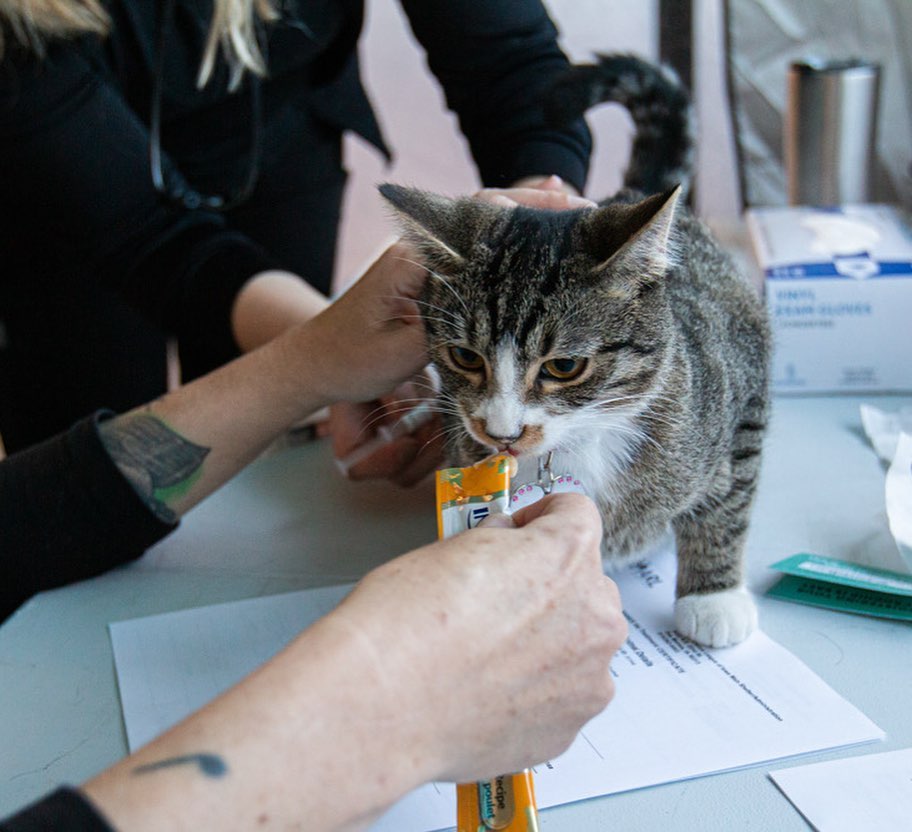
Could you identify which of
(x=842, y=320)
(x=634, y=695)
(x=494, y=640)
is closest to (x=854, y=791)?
(x=634, y=695)

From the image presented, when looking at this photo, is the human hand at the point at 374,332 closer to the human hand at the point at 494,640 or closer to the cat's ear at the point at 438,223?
the cat's ear at the point at 438,223

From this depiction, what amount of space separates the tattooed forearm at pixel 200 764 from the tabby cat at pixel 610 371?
460 millimetres

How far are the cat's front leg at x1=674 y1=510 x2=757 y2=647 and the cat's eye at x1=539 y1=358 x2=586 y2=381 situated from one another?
22 centimetres

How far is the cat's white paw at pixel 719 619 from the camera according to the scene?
2.95 ft

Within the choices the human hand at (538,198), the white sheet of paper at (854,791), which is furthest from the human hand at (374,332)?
the white sheet of paper at (854,791)

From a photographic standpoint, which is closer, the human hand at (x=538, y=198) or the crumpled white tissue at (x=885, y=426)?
the human hand at (x=538, y=198)

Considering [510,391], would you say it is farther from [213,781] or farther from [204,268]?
[204,268]

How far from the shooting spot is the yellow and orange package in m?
0.65

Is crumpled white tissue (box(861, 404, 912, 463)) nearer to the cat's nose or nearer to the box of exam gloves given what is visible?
the box of exam gloves

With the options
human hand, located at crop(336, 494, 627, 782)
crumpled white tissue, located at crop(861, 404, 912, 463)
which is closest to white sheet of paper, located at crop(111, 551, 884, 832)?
human hand, located at crop(336, 494, 627, 782)

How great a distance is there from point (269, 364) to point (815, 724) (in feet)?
2.22

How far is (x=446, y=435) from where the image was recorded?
115 cm

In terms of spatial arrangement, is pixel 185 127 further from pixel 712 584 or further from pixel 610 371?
pixel 712 584

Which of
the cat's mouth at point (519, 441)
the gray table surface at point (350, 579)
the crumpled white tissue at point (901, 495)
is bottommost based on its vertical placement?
the gray table surface at point (350, 579)
